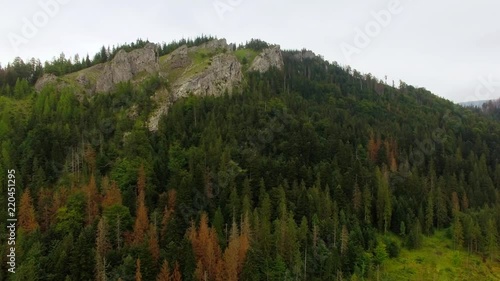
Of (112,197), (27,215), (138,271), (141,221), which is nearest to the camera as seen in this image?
(138,271)

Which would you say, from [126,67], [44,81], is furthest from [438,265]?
[44,81]

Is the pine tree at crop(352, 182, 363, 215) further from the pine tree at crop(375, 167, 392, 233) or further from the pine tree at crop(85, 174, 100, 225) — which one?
the pine tree at crop(85, 174, 100, 225)

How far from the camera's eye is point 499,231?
109312 millimetres

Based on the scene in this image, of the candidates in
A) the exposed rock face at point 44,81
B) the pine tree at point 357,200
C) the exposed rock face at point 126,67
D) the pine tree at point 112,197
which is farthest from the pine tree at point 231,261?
the exposed rock face at point 44,81

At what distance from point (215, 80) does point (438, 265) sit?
11365 centimetres

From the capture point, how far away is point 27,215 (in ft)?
286

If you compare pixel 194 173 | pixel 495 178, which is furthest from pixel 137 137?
pixel 495 178

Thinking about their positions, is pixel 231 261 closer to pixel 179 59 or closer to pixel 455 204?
pixel 455 204

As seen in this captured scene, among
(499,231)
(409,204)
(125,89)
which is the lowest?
(499,231)

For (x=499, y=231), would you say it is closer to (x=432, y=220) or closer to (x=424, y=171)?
(x=432, y=220)

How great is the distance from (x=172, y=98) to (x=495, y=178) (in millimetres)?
123966

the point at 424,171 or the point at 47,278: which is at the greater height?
the point at 424,171

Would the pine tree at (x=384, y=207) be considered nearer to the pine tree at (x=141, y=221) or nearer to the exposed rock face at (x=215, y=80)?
the pine tree at (x=141, y=221)

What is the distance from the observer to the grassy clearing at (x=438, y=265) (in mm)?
90938
